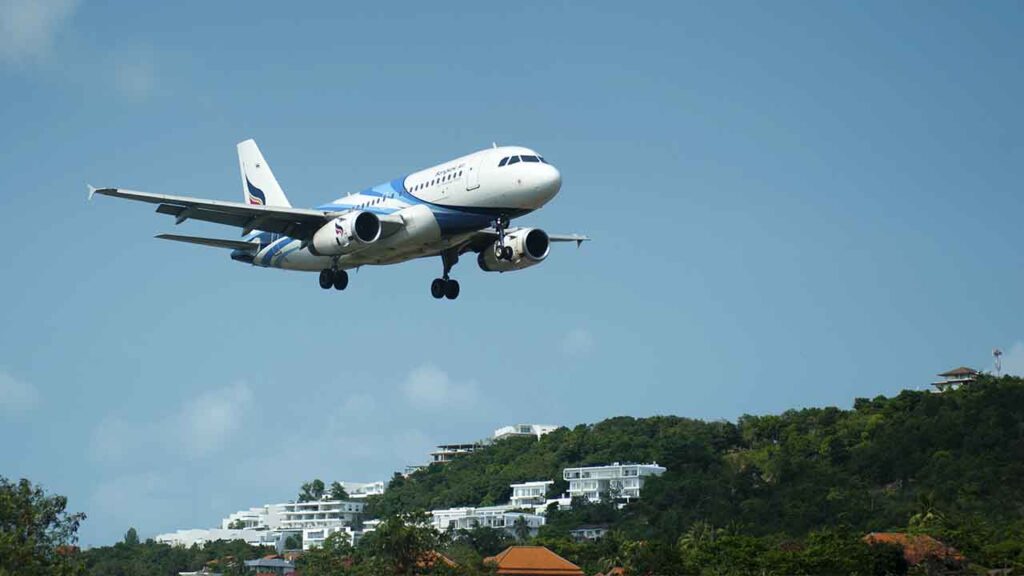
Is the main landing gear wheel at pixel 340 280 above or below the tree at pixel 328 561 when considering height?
above

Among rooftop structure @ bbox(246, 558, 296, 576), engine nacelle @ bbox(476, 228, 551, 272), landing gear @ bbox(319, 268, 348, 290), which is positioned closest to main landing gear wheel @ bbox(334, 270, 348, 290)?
landing gear @ bbox(319, 268, 348, 290)

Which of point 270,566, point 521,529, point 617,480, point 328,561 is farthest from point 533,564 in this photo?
point 617,480

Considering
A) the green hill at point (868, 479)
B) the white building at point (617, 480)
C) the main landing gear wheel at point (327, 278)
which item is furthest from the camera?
the white building at point (617, 480)

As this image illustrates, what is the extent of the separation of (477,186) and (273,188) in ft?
70.9

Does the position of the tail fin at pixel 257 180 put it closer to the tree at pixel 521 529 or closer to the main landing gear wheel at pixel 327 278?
the main landing gear wheel at pixel 327 278

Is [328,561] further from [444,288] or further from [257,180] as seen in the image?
[444,288]

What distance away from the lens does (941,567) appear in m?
93.3

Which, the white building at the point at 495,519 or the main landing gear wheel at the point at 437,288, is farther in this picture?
the white building at the point at 495,519

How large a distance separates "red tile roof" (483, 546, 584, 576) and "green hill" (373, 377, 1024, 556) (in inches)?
705

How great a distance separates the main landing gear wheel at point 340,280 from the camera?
5894 cm

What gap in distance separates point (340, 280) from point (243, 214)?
17.2ft

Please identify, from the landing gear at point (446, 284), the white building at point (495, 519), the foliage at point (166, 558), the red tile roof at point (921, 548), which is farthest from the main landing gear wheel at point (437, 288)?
the white building at point (495, 519)

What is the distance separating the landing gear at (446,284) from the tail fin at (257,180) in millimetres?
13165

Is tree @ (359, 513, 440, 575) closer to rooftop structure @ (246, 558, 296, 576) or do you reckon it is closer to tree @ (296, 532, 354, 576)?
tree @ (296, 532, 354, 576)
